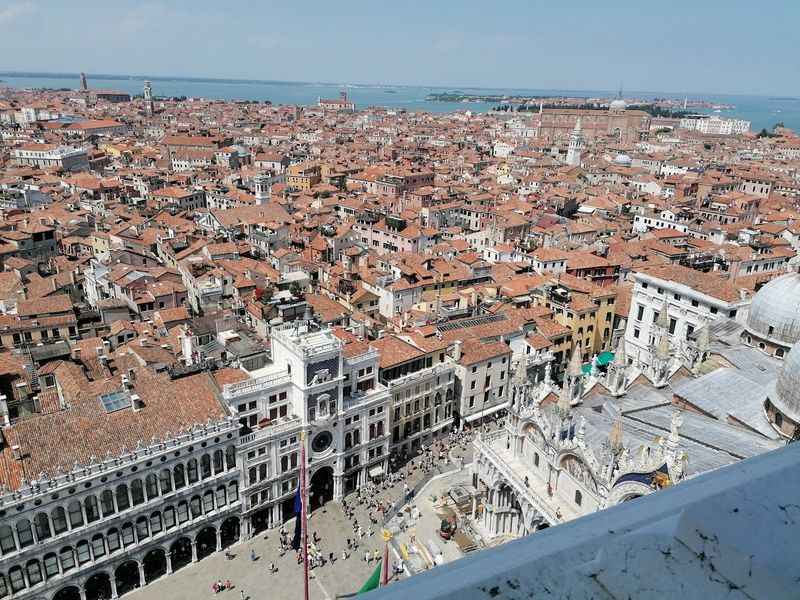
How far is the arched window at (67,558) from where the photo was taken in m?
27.6

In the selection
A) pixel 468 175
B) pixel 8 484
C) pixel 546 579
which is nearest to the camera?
pixel 546 579

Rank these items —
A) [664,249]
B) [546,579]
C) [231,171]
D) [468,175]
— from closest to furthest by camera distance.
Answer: [546,579]
[664,249]
[231,171]
[468,175]

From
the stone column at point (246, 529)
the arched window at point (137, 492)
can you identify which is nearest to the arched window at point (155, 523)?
the arched window at point (137, 492)

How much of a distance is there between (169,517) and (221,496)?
281cm

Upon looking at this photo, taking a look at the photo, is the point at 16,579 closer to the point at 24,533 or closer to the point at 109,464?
the point at 24,533

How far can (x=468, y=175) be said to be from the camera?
143 m

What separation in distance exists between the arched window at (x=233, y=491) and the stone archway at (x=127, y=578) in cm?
535

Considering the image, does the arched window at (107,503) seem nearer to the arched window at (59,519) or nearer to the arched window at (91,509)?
the arched window at (91,509)

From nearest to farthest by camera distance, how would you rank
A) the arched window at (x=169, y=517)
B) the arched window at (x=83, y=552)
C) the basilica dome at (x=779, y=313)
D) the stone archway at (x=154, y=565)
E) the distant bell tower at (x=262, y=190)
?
1. the arched window at (x=83, y=552)
2. the arched window at (x=169, y=517)
3. the stone archway at (x=154, y=565)
4. the basilica dome at (x=779, y=313)
5. the distant bell tower at (x=262, y=190)

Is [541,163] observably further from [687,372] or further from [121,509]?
[121,509]

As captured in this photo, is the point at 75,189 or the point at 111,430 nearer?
the point at 111,430

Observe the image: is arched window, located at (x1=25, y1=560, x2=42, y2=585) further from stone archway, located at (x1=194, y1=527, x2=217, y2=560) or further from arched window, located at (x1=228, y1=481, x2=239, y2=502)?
arched window, located at (x1=228, y1=481, x2=239, y2=502)

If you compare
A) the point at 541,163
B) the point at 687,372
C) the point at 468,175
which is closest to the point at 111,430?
the point at 687,372

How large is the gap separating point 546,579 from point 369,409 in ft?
114
